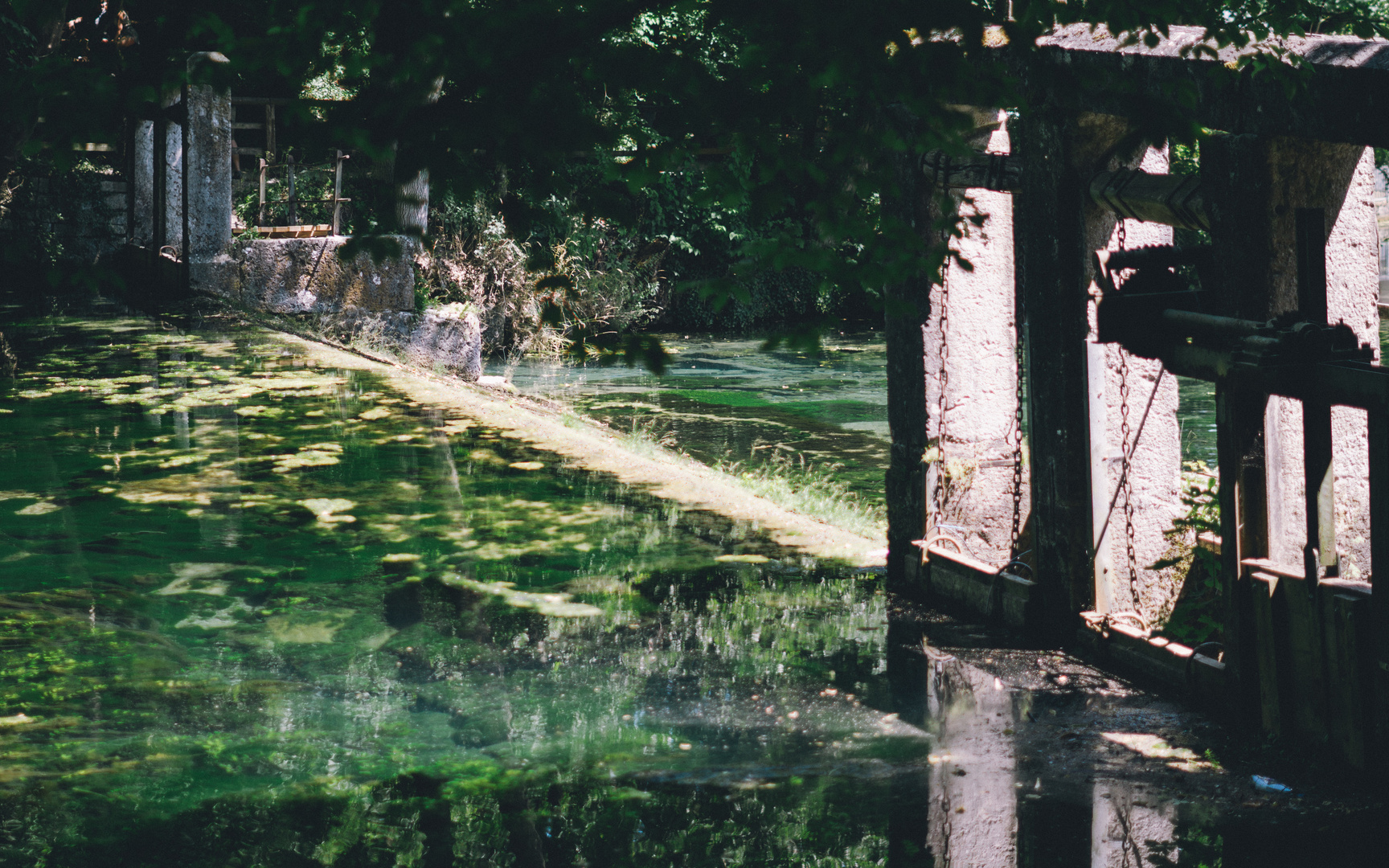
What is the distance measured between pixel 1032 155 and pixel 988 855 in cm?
356

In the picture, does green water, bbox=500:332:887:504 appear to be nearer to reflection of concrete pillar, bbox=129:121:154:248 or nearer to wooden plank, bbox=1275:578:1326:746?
reflection of concrete pillar, bbox=129:121:154:248

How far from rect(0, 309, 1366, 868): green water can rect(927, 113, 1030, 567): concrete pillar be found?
75cm

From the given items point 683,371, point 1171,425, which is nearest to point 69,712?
point 1171,425

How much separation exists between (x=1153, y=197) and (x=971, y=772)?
260 centimetres

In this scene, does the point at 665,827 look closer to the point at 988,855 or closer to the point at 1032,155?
the point at 988,855

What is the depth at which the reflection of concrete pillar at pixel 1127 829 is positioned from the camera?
3.94 meters

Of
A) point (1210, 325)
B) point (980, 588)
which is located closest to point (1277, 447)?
point (1210, 325)

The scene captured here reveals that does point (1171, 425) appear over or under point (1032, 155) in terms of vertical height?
under

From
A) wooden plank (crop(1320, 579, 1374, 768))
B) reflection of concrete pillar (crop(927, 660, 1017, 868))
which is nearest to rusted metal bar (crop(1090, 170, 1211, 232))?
wooden plank (crop(1320, 579, 1374, 768))

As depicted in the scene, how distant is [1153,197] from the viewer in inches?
211

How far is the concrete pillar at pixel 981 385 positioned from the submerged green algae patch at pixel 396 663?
2.55 feet

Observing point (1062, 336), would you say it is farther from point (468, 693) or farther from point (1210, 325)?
point (468, 693)

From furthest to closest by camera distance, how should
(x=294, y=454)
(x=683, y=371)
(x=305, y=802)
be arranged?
(x=683, y=371) < (x=294, y=454) < (x=305, y=802)

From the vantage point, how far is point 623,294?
79.3ft
